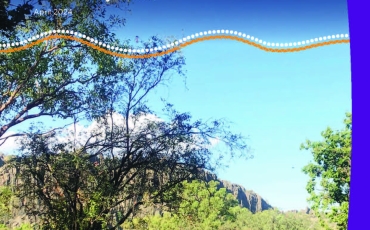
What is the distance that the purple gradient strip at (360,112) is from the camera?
1689 millimetres

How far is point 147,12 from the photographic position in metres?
3.08

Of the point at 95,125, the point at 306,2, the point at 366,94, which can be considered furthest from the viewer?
the point at 95,125

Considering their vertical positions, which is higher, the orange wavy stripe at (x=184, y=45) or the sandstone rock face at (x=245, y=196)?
the orange wavy stripe at (x=184, y=45)

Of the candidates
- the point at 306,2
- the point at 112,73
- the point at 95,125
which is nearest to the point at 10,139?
the point at 95,125

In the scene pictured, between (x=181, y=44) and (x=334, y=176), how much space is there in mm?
2177

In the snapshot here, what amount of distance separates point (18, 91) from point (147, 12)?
1097mm

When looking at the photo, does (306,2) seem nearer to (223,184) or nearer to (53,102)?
(223,184)

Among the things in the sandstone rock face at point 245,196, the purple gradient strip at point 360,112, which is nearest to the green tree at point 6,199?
the sandstone rock face at point 245,196

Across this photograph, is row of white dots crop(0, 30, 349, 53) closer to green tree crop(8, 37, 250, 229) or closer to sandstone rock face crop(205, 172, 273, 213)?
green tree crop(8, 37, 250, 229)

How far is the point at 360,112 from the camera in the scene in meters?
1.70

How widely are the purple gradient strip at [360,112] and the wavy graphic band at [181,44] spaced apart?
1070 millimetres

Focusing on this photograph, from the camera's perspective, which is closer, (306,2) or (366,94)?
(366,94)

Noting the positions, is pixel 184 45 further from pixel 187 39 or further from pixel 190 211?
pixel 190 211

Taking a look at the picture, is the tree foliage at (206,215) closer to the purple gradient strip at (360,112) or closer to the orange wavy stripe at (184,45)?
the orange wavy stripe at (184,45)
